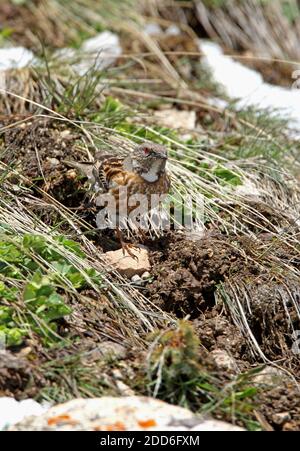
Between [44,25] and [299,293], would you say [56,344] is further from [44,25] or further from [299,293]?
[44,25]

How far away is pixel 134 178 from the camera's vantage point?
509 cm

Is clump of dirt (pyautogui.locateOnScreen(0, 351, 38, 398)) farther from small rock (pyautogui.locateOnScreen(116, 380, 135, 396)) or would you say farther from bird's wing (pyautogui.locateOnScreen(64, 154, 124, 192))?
bird's wing (pyautogui.locateOnScreen(64, 154, 124, 192))

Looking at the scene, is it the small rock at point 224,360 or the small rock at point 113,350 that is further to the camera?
the small rock at point 224,360

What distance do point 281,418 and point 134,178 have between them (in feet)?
6.03

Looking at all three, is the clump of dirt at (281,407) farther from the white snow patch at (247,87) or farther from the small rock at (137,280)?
the white snow patch at (247,87)

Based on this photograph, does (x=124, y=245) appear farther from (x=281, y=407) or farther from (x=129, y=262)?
(x=281, y=407)

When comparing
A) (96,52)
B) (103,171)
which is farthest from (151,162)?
(96,52)

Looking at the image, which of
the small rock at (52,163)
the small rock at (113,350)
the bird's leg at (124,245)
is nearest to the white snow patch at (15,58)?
the small rock at (52,163)

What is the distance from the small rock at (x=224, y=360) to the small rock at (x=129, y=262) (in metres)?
0.73

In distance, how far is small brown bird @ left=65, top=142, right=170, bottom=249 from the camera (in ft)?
16.5

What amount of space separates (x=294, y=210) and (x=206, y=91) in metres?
2.22

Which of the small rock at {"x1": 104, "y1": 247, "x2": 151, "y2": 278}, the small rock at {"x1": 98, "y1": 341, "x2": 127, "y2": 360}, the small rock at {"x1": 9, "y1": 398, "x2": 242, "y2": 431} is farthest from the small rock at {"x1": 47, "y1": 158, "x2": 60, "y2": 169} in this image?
the small rock at {"x1": 9, "y1": 398, "x2": 242, "y2": 431}

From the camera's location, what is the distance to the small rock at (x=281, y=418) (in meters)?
3.81

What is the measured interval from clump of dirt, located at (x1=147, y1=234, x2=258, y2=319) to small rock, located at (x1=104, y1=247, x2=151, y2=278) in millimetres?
63
